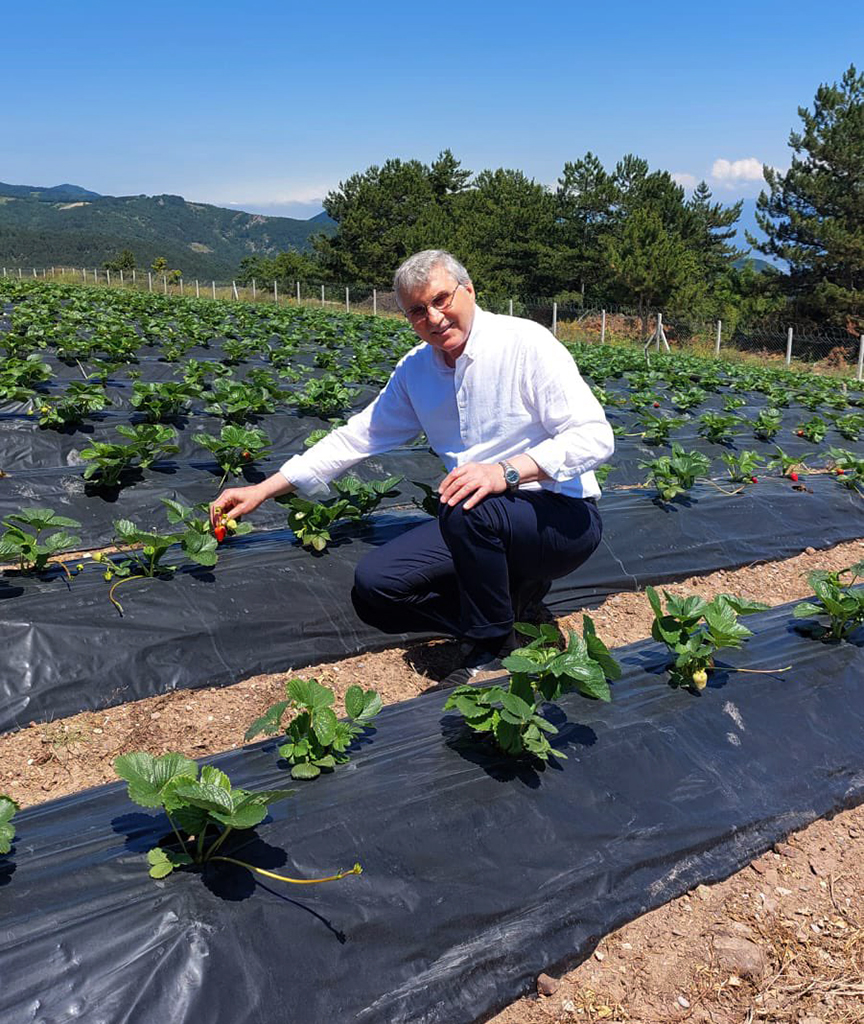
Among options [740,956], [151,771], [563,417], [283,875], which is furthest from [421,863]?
[563,417]

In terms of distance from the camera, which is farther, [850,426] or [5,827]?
[850,426]

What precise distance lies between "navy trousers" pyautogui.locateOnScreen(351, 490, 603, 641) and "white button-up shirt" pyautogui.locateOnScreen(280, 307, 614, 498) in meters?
0.12

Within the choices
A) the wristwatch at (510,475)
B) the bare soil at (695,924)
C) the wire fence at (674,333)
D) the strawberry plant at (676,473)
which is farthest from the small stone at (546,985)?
the wire fence at (674,333)

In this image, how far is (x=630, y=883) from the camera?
6.31 ft

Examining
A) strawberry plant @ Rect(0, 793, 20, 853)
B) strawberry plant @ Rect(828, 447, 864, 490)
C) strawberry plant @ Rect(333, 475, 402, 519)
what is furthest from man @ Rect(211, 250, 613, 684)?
A: strawberry plant @ Rect(828, 447, 864, 490)

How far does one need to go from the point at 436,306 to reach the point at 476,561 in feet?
2.76

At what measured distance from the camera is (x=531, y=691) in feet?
6.54

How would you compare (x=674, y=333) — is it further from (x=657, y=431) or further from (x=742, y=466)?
(x=742, y=466)

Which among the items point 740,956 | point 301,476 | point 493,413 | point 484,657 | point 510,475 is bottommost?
point 740,956

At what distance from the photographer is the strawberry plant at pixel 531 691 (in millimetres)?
1960

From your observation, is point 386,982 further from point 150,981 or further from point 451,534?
point 451,534

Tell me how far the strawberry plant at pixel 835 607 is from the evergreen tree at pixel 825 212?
2444 centimetres

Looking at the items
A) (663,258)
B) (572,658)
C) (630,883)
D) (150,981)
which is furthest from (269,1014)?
(663,258)

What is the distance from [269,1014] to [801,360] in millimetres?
25260
